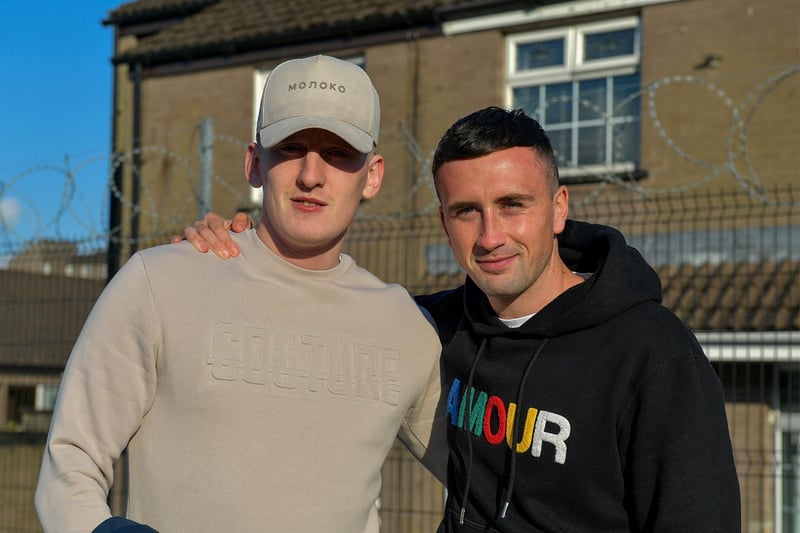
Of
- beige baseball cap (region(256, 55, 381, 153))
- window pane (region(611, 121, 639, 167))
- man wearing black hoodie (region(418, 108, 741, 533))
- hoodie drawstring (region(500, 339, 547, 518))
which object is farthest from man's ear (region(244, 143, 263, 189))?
window pane (region(611, 121, 639, 167))

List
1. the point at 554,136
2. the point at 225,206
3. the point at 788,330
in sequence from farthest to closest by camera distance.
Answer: the point at 225,206, the point at 554,136, the point at 788,330

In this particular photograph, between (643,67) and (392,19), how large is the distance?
289 cm

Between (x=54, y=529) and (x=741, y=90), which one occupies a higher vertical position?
(x=741, y=90)

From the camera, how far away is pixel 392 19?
33.8 feet

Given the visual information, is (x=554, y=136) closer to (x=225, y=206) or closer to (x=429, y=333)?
(x=225, y=206)

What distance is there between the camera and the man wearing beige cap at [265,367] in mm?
2152

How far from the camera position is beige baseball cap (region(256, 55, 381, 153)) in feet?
7.82

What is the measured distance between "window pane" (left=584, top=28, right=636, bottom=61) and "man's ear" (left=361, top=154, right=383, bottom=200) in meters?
7.41

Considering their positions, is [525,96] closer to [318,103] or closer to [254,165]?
[254,165]

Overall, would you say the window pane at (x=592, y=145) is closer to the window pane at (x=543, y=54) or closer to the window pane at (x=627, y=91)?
the window pane at (x=627, y=91)

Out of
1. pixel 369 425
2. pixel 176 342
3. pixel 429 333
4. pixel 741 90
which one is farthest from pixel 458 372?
pixel 741 90

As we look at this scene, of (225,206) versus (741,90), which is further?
(225,206)

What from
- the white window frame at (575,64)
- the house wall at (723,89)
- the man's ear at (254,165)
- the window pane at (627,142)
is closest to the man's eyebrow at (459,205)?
the man's ear at (254,165)

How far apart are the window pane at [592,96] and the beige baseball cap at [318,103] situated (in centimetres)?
743
